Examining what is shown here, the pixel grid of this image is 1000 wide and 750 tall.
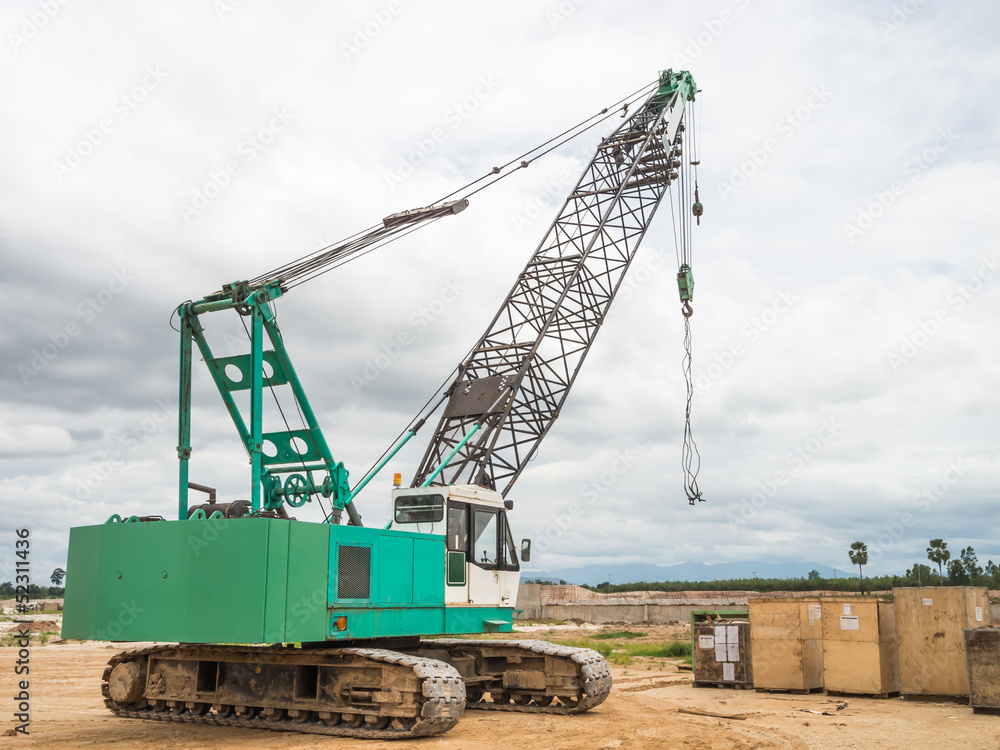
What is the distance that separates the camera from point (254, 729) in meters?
12.3

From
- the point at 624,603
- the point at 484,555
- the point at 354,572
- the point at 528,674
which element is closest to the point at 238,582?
the point at 354,572

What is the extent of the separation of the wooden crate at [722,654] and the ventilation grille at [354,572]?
7989 millimetres

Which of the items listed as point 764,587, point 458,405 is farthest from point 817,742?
point 764,587

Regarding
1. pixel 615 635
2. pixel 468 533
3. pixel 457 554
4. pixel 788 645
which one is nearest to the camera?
pixel 457 554

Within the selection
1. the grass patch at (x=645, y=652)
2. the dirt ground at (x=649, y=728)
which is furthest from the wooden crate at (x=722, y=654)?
the grass patch at (x=645, y=652)

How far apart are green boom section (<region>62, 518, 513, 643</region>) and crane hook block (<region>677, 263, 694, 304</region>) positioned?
15.3 meters

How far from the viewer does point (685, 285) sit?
2561cm

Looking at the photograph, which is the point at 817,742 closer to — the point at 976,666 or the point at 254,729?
the point at 976,666

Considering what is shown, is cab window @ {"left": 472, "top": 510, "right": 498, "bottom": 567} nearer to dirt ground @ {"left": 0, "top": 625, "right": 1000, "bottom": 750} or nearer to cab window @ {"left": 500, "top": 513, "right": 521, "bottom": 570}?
cab window @ {"left": 500, "top": 513, "right": 521, "bottom": 570}

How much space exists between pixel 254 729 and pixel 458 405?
38.4 ft

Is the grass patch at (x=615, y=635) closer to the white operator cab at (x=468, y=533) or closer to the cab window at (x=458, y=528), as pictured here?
the white operator cab at (x=468, y=533)

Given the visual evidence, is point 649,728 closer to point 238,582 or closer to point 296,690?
point 296,690

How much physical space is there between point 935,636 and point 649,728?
5977mm

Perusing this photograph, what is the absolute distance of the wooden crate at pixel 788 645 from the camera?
16.5 metres
